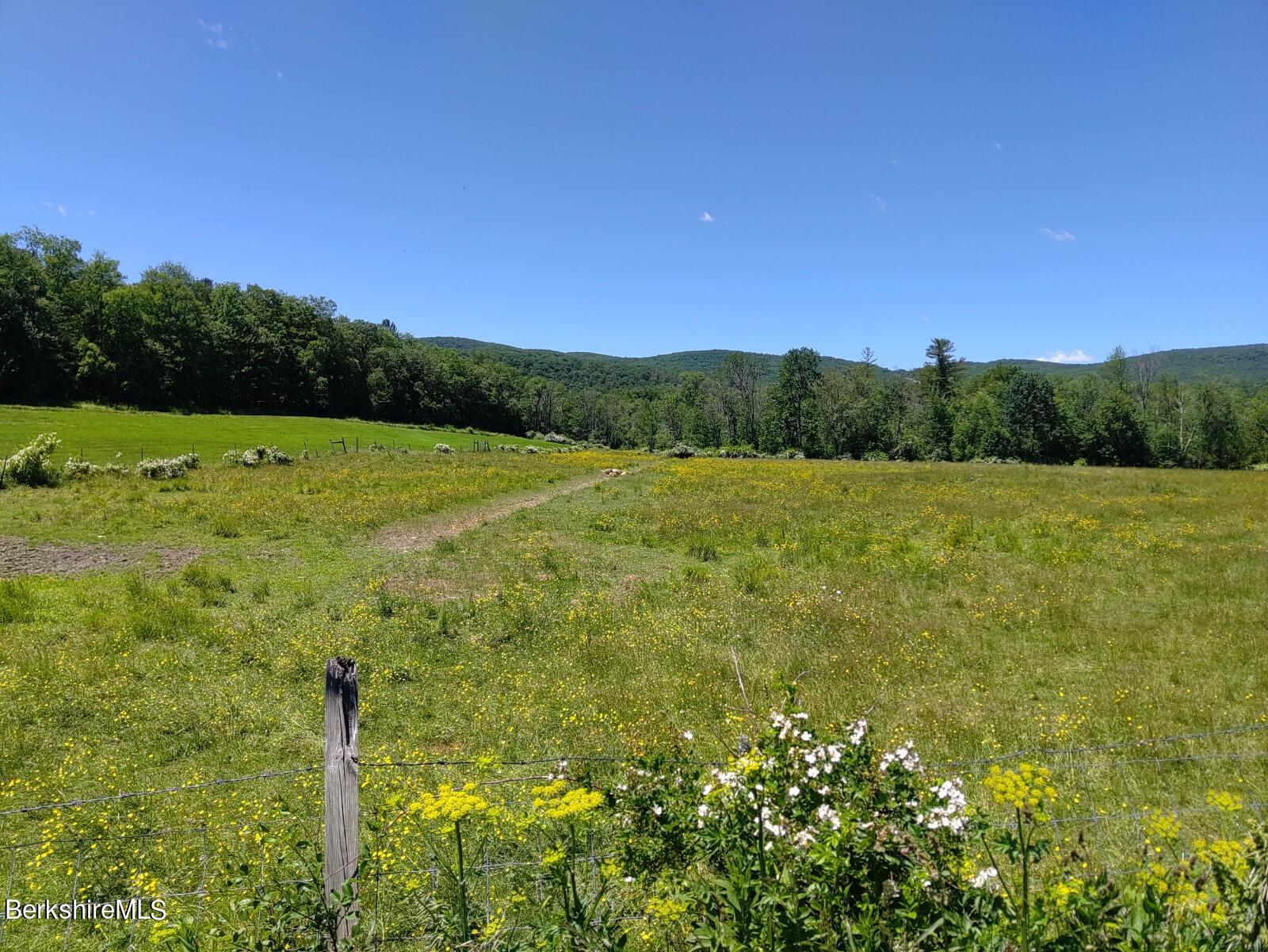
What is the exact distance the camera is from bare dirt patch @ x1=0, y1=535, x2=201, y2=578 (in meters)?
14.4

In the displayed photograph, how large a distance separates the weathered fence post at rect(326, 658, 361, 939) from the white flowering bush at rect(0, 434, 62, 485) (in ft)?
106

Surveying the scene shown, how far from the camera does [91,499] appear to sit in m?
22.7

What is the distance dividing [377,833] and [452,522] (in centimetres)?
1812

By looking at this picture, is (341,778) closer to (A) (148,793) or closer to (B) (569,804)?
(B) (569,804)

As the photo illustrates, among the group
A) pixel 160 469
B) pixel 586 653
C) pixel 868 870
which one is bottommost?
pixel 586 653

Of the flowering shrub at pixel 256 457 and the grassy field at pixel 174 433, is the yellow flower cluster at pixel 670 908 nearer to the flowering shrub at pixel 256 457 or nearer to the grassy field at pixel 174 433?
the flowering shrub at pixel 256 457

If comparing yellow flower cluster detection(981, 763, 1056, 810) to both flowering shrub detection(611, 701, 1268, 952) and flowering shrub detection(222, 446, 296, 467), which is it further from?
flowering shrub detection(222, 446, 296, 467)

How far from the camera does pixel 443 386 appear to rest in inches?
4269

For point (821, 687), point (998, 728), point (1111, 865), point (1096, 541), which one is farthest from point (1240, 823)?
point (1096, 541)

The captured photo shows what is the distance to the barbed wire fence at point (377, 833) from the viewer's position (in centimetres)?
430

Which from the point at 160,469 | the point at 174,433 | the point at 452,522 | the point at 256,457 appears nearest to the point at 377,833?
the point at 452,522

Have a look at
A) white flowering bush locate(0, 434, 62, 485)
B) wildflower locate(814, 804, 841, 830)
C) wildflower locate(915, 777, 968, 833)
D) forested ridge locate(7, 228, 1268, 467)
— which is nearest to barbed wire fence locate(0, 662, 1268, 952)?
wildflower locate(814, 804, 841, 830)

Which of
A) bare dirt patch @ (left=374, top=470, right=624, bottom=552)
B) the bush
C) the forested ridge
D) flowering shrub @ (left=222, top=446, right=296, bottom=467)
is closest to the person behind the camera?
bare dirt patch @ (left=374, top=470, right=624, bottom=552)

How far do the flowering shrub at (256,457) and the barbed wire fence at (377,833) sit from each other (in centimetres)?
3492
